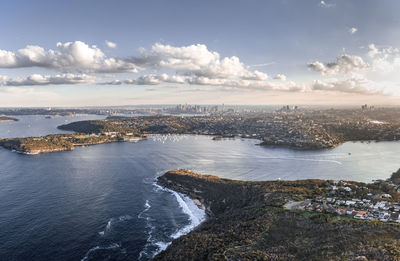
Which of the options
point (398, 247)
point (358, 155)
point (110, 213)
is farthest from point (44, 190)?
point (358, 155)

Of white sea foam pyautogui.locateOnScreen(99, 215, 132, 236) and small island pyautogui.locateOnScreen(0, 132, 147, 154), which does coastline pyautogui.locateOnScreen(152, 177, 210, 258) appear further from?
small island pyautogui.locateOnScreen(0, 132, 147, 154)

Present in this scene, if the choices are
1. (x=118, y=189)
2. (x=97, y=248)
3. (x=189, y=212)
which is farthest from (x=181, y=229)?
(x=118, y=189)

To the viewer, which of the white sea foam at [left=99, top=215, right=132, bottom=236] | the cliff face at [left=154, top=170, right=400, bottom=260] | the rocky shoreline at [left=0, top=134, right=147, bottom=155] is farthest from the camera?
the rocky shoreline at [left=0, top=134, right=147, bottom=155]

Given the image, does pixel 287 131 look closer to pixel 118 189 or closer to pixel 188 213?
pixel 118 189

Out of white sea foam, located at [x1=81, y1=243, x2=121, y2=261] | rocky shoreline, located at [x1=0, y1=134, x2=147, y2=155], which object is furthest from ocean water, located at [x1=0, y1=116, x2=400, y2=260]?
rocky shoreline, located at [x1=0, y1=134, x2=147, y2=155]

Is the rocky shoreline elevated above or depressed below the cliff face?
below

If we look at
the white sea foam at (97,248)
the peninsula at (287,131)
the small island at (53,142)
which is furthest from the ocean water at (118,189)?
the peninsula at (287,131)
